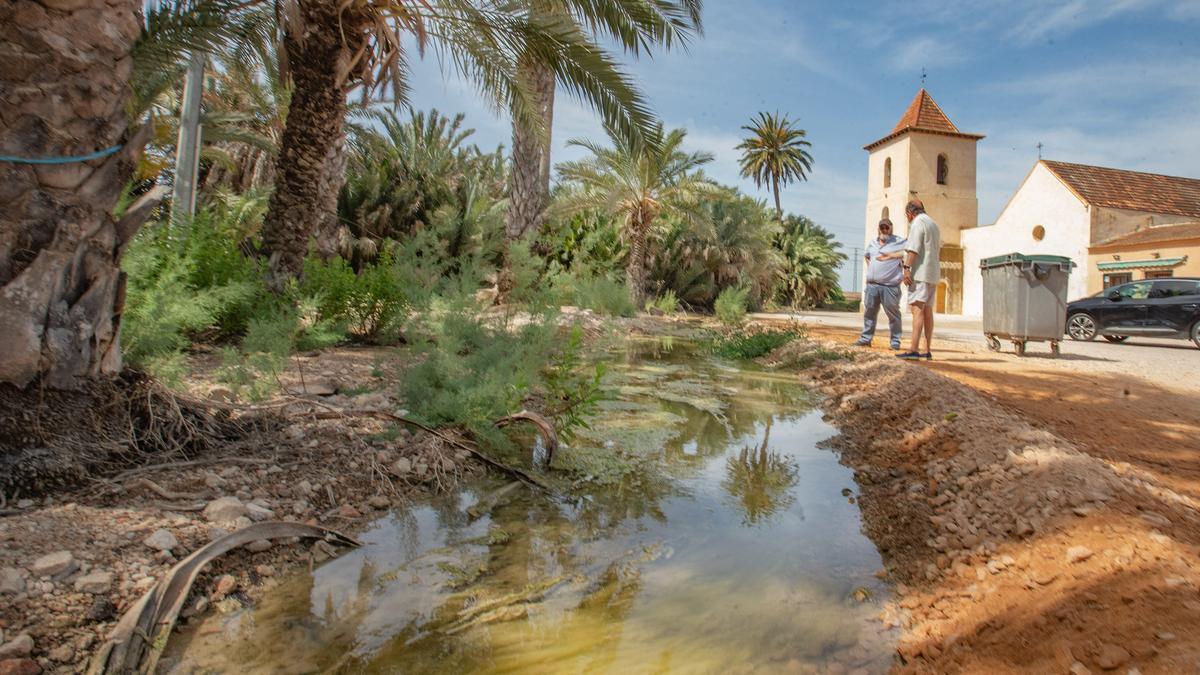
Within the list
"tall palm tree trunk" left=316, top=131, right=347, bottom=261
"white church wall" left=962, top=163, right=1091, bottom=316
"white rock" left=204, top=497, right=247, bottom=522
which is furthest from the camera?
"white church wall" left=962, top=163, right=1091, bottom=316

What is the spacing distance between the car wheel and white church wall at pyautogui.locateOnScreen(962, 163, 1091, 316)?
10238mm

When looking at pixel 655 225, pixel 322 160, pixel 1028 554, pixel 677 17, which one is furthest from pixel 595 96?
pixel 655 225

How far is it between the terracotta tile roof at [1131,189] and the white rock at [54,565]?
29.6m

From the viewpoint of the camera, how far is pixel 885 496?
3.37 m

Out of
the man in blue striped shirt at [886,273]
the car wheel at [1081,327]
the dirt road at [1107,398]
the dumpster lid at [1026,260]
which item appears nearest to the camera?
the dirt road at [1107,398]

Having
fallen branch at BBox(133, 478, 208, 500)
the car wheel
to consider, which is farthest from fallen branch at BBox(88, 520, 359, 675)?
the car wheel

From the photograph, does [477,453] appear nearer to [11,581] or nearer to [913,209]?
[11,581]

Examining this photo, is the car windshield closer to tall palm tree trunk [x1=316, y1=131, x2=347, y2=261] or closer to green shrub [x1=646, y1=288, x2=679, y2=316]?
green shrub [x1=646, y1=288, x2=679, y2=316]

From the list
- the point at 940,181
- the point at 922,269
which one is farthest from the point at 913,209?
the point at 940,181

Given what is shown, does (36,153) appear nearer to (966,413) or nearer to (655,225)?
(966,413)

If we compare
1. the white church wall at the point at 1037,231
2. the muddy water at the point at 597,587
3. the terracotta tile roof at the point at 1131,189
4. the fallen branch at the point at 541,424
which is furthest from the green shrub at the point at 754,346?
the terracotta tile roof at the point at 1131,189

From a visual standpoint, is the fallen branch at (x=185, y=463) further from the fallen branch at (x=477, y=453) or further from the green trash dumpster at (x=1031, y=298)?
the green trash dumpster at (x=1031, y=298)

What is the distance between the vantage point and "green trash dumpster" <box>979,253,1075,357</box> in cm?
861

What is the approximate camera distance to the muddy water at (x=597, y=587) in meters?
1.91
